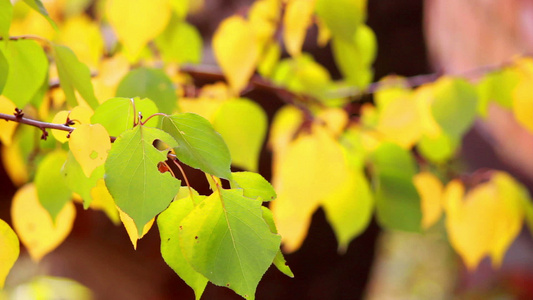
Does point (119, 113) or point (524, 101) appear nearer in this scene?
point (119, 113)

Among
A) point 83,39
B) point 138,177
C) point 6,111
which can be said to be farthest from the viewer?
point 83,39

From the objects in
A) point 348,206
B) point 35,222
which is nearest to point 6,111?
point 35,222

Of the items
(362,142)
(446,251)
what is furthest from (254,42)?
(446,251)

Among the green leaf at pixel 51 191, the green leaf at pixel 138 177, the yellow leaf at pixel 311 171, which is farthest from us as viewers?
the yellow leaf at pixel 311 171

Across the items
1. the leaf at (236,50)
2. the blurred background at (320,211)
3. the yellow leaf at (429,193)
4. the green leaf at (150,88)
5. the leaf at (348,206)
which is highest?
the green leaf at (150,88)

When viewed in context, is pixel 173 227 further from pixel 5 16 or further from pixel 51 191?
pixel 51 191

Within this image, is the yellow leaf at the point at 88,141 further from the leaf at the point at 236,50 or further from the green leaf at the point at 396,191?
the green leaf at the point at 396,191

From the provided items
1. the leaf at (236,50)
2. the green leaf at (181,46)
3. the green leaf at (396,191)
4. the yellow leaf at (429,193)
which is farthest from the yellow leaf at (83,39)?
the yellow leaf at (429,193)
